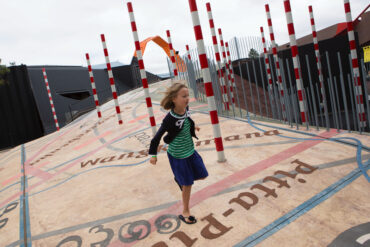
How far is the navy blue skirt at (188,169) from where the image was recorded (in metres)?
1.94

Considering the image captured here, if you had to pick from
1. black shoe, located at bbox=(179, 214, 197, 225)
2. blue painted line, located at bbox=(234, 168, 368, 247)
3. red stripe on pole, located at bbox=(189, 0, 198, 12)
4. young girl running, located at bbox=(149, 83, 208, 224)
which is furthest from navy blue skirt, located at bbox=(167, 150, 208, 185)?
red stripe on pole, located at bbox=(189, 0, 198, 12)

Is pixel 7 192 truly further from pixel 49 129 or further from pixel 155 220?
pixel 49 129

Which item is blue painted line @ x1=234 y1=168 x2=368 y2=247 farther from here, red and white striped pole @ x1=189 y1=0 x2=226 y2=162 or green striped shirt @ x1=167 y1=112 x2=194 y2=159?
red and white striped pole @ x1=189 y1=0 x2=226 y2=162

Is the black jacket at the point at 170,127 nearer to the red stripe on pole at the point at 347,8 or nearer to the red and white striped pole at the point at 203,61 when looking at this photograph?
the red and white striped pole at the point at 203,61

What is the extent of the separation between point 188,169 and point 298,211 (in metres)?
0.90

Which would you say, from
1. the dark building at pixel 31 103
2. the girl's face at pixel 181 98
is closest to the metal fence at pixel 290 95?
the girl's face at pixel 181 98

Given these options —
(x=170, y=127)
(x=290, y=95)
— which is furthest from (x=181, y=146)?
(x=290, y=95)

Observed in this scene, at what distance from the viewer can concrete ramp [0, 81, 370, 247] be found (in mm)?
1791

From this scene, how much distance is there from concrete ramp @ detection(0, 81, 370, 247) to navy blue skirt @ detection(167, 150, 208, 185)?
0.34 meters

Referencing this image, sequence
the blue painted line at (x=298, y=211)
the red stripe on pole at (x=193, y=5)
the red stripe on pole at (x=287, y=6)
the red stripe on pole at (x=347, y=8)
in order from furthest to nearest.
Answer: the red stripe on pole at (x=347, y=8)
the red stripe on pole at (x=287, y=6)
the red stripe on pole at (x=193, y=5)
the blue painted line at (x=298, y=211)

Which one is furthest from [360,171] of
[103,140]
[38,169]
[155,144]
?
[38,169]

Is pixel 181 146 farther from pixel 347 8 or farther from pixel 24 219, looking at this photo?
pixel 347 8

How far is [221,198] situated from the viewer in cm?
223

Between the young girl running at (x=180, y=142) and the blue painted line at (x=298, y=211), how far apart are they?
480 millimetres
